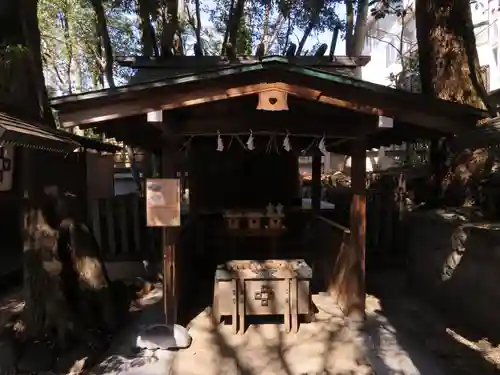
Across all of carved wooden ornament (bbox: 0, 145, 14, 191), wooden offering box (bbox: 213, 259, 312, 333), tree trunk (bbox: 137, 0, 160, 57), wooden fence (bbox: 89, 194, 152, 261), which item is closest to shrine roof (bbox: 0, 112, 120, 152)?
carved wooden ornament (bbox: 0, 145, 14, 191)

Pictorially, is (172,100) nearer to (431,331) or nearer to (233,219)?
(233,219)

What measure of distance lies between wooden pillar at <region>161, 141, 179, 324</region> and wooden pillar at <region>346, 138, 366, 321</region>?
8.53 ft

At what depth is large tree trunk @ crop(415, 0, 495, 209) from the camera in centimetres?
885

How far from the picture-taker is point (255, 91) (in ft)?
18.2

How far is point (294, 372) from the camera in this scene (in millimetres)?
5348

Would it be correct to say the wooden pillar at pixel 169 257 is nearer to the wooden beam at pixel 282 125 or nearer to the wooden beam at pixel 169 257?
the wooden beam at pixel 169 257

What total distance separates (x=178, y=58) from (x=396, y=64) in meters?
25.3

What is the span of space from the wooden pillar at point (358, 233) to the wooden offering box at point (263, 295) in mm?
676

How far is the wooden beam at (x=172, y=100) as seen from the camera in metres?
5.54

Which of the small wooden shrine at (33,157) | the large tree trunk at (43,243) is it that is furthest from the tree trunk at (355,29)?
the large tree trunk at (43,243)

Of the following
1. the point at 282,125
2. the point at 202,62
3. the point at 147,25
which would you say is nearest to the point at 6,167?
the point at 282,125

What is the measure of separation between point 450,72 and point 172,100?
6259 millimetres

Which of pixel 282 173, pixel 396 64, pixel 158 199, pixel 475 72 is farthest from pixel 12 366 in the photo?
pixel 396 64

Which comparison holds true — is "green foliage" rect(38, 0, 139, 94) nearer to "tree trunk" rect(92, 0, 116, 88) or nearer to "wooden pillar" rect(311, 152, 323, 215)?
"tree trunk" rect(92, 0, 116, 88)
